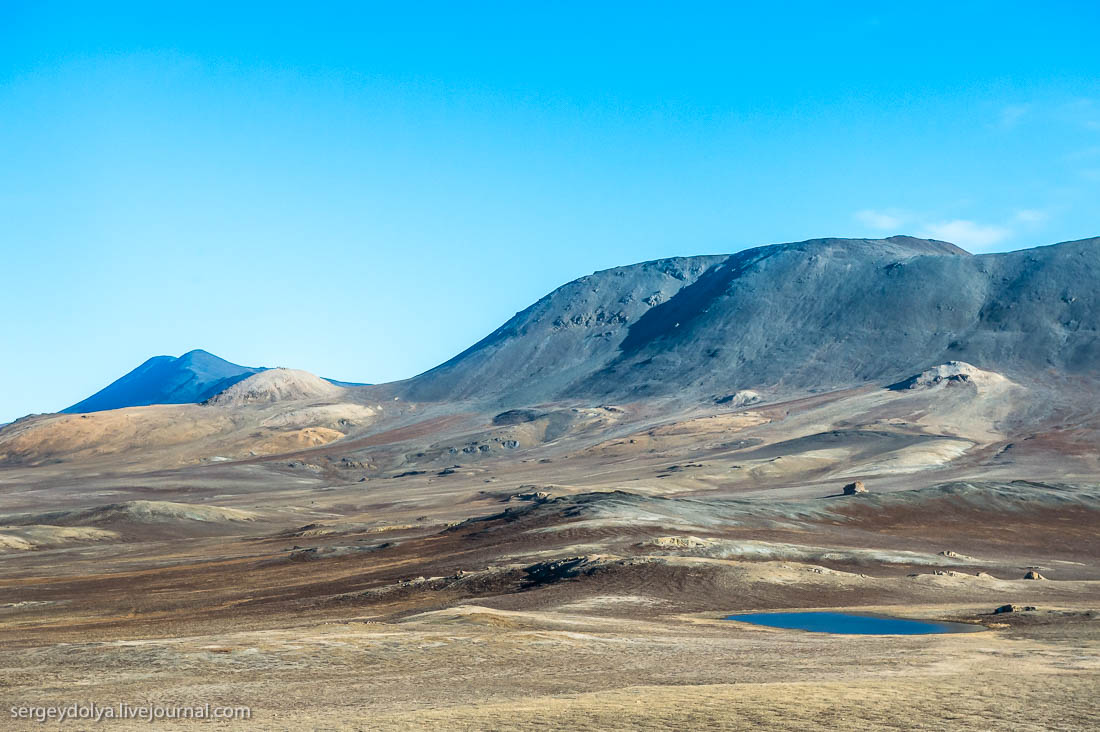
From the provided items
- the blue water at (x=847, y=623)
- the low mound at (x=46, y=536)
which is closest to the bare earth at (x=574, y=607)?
the low mound at (x=46, y=536)

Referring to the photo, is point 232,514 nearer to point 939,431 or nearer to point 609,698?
point 609,698

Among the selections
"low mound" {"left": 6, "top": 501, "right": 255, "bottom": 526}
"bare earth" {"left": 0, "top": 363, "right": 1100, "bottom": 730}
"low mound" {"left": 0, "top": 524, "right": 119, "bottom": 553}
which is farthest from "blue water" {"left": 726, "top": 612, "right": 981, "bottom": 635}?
"low mound" {"left": 6, "top": 501, "right": 255, "bottom": 526}

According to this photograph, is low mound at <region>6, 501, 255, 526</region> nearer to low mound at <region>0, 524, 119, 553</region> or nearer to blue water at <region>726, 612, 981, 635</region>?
low mound at <region>0, 524, 119, 553</region>

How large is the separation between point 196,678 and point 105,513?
96465 mm

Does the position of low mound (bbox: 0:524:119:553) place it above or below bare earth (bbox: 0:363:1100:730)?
above

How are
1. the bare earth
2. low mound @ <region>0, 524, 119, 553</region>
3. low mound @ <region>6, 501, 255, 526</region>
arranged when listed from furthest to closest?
1. low mound @ <region>6, 501, 255, 526</region>
2. low mound @ <region>0, 524, 119, 553</region>
3. the bare earth

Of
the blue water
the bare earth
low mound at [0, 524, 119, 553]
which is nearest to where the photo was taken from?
the bare earth

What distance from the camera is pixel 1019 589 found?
5709 cm

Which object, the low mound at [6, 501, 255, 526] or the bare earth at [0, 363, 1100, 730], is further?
the low mound at [6, 501, 255, 526]

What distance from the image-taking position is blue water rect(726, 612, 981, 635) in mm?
43000

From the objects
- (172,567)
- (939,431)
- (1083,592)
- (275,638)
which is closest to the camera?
(275,638)

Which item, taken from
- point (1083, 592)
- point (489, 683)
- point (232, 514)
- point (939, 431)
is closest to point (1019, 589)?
point (1083, 592)

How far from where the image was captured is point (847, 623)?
149 feet

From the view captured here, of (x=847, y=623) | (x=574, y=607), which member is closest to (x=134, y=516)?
(x=574, y=607)
